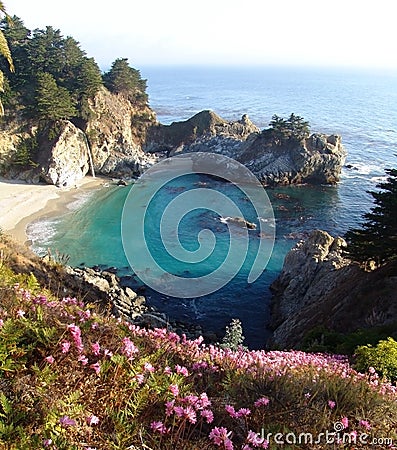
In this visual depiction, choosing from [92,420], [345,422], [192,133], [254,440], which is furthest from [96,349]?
[192,133]

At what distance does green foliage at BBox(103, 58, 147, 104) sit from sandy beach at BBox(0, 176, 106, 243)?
22151 millimetres

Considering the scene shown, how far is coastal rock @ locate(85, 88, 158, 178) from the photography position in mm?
54125

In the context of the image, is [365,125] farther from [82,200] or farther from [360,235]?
[360,235]

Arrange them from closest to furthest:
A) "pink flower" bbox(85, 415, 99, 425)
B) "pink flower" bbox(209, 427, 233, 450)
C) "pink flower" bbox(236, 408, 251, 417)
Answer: "pink flower" bbox(85, 415, 99, 425), "pink flower" bbox(209, 427, 233, 450), "pink flower" bbox(236, 408, 251, 417)

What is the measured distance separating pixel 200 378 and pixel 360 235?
55.7ft

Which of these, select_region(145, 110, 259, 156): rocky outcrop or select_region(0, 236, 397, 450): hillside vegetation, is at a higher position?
select_region(145, 110, 259, 156): rocky outcrop

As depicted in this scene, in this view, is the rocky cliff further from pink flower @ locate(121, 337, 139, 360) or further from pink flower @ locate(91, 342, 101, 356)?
pink flower @ locate(91, 342, 101, 356)

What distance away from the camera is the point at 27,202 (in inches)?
1615

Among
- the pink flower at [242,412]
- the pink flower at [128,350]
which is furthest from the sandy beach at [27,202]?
the pink flower at [242,412]

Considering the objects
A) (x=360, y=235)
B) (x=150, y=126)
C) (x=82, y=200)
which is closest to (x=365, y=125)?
(x=150, y=126)

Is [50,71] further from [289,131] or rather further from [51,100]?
[289,131]

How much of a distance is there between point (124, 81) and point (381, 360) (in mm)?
63180

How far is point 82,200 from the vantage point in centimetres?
4431

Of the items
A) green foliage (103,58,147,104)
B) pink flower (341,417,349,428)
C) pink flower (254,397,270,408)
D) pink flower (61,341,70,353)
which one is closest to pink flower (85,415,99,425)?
pink flower (61,341,70,353)
